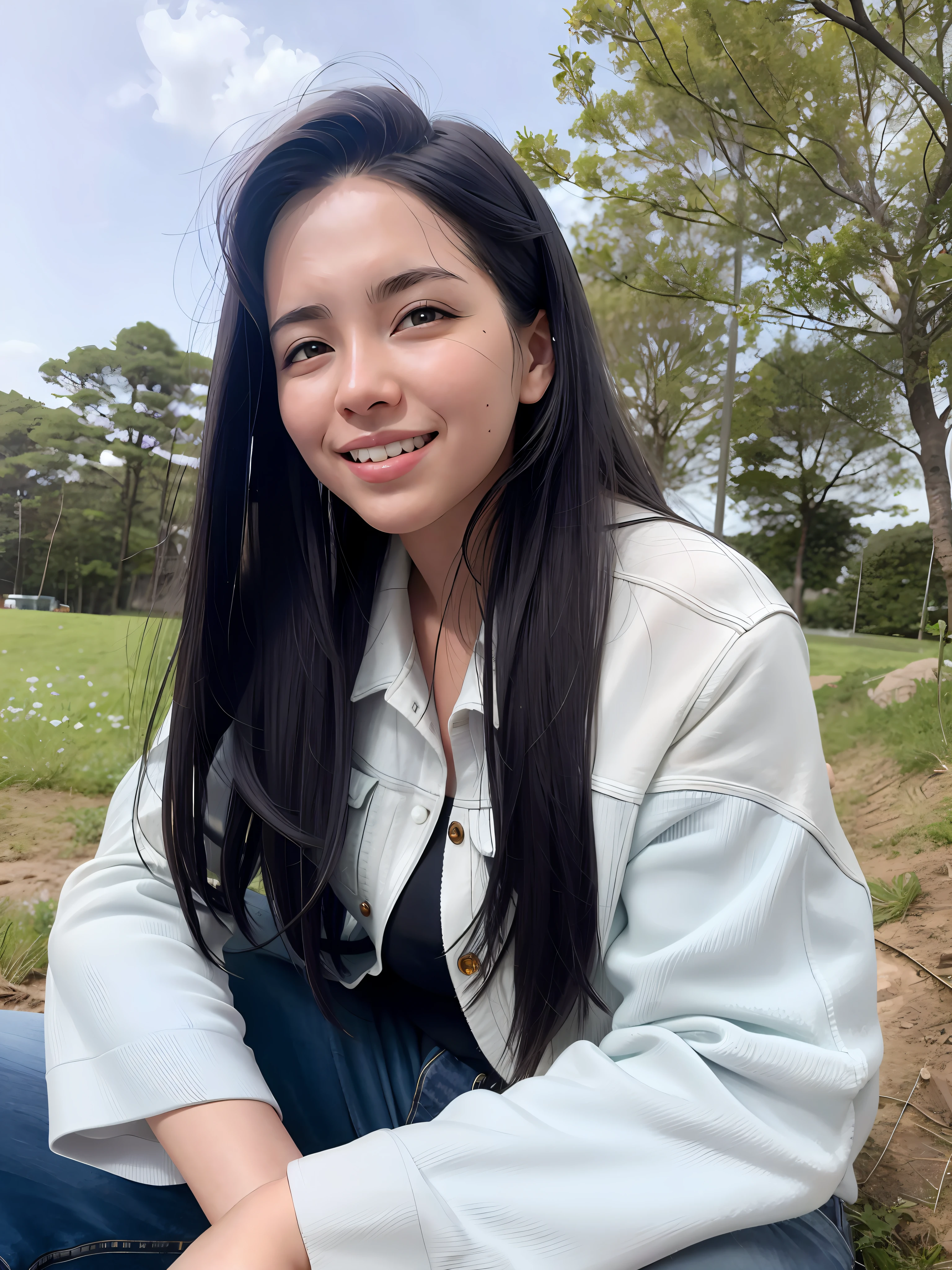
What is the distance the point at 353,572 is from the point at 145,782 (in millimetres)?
422

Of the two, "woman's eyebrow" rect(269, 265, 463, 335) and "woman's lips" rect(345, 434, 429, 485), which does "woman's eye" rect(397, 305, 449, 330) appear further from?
"woman's lips" rect(345, 434, 429, 485)

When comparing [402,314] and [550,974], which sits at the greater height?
[402,314]

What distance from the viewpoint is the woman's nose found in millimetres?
978

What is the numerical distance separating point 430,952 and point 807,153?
3773 millimetres

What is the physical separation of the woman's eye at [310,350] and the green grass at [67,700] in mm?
2464

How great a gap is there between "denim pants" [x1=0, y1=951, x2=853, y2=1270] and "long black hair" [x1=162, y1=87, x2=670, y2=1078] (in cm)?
8

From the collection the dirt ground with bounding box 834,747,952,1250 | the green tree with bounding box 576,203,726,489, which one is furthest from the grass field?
the green tree with bounding box 576,203,726,489

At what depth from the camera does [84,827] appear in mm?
3234

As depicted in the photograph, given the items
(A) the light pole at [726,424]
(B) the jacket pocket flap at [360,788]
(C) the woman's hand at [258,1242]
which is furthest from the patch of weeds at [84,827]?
(A) the light pole at [726,424]

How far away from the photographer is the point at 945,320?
3186 mm

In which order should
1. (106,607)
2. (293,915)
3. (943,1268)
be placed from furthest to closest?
(106,607), (943,1268), (293,915)

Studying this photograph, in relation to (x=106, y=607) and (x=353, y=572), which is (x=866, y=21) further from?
(x=106, y=607)

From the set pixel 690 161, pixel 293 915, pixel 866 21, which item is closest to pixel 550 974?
pixel 293 915

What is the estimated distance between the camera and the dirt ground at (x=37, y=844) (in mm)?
2908
